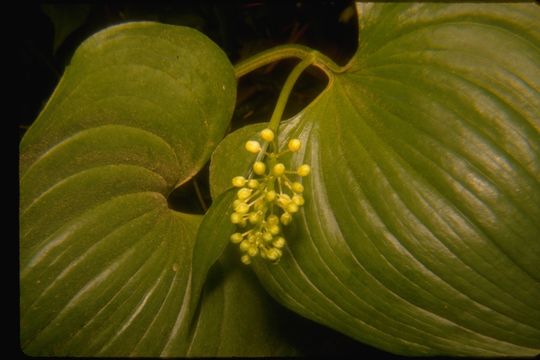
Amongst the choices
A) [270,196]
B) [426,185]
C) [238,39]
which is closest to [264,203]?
[270,196]

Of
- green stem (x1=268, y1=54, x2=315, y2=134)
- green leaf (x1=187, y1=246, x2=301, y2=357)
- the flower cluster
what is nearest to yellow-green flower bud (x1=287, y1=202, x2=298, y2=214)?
the flower cluster

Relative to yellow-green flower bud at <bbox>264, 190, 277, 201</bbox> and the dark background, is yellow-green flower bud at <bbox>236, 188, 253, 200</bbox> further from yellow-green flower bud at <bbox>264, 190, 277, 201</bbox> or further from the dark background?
the dark background

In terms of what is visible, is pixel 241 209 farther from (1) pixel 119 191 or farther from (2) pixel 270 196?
Answer: (1) pixel 119 191

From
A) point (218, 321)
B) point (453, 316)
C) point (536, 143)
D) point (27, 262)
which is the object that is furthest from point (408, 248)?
point (27, 262)

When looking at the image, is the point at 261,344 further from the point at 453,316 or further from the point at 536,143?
the point at 536,143

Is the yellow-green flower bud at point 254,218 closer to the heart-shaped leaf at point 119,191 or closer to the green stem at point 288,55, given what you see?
the heart-shaped leaf at point 119,191

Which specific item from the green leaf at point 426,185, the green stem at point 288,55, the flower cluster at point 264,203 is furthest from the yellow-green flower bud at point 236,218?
the green stem at point 288,55
